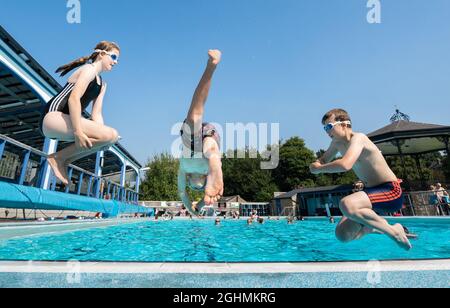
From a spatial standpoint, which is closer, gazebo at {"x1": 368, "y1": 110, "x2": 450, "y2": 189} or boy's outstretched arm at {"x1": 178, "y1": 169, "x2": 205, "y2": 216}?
boy's outstretched arm at {"x1": 178, "y1": 169, "x2": 205, "y2": 216}

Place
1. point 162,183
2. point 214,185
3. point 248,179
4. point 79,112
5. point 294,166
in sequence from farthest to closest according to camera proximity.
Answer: point 248,179
point 294,166
point 162,183
point 214,185
point 79,112

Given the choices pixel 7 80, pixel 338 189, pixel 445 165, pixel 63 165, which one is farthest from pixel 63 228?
pixel 445 165

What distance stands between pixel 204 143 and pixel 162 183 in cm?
4411

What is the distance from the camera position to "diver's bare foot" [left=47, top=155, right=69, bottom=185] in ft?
10.2

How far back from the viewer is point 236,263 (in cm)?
345

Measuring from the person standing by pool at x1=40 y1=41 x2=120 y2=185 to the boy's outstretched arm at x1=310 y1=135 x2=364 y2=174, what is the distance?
2.60 m

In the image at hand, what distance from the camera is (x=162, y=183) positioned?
149 ft

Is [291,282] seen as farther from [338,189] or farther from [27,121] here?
[338,189]

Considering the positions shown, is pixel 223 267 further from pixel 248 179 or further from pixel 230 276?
pixel 248 179

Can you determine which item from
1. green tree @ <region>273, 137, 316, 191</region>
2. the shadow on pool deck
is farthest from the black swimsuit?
green tree @ <region>273, 137, 316, 191</region>

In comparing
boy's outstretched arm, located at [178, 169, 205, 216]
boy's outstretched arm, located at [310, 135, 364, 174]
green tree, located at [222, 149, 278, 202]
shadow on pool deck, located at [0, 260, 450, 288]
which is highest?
green tree, located at [222, 149, 278, 202]

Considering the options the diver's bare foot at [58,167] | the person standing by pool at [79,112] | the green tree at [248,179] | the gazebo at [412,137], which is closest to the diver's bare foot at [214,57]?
the person standing by pool at [79,112]

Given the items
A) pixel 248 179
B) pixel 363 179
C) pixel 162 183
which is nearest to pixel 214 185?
pixel 363 179

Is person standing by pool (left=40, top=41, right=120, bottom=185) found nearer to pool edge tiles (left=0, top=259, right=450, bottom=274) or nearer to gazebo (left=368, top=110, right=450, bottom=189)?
pool edge tiles (left=0, top=259, right=450, bottom=274)
